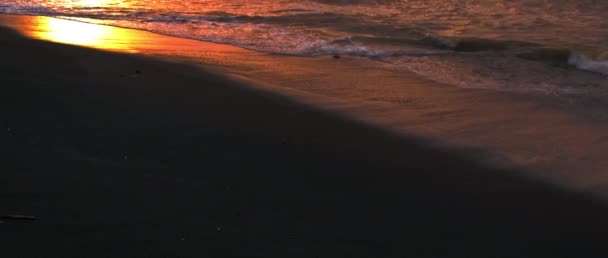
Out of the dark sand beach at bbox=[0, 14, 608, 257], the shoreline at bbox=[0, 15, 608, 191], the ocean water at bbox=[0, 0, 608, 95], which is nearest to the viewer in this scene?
the dark sand beach at bbox=[0, 14, 608, 257]

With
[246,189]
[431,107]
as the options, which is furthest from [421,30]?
[246,189]

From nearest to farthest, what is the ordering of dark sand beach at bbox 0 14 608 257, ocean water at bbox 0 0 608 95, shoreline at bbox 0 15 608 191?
dark sand beach at bbox 0 14 608 257
shoreline at bbox 0 15 608 191
ocean water at bbox 0 0 608 95

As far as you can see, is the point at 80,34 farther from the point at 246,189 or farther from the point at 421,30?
the point at 246,189

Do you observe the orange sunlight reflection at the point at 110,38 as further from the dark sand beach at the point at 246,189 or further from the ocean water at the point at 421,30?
the dark sand beach at the point at 246,189

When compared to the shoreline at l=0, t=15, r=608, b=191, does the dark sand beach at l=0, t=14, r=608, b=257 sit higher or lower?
higher

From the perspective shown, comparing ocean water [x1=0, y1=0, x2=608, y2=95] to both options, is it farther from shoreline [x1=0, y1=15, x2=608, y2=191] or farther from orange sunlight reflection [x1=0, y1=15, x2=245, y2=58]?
shoreline [x1=0, y1=15, x2=608, y2=191]

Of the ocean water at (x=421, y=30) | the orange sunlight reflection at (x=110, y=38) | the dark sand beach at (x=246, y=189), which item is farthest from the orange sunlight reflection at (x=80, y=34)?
the dark sand beach at (x=246, y=189)

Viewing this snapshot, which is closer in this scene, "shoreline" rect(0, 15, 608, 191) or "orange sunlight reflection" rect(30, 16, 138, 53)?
"shoreline" rect(0, 15, 608, 191)

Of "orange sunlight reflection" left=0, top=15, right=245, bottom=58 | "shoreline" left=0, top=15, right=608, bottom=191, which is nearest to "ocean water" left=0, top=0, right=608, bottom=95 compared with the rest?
"orange sunlight reflection" left=0, top=15, right=245, bottom=58
